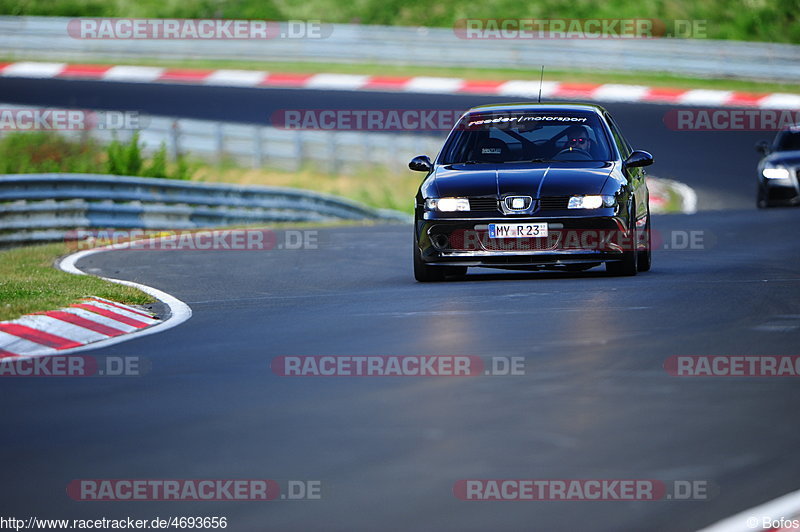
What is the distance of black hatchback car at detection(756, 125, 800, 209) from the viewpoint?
80.9ft

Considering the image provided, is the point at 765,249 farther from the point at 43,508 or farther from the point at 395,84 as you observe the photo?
the point at 395,84

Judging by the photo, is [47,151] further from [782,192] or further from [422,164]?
[422,164]

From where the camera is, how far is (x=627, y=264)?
44.4ft

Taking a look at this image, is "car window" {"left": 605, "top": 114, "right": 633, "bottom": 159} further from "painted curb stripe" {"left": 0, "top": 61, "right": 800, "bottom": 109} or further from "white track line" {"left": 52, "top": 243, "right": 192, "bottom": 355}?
"painted curb stripe" {"left": 0, "top": 61, "right": 800, "bottom": 109}

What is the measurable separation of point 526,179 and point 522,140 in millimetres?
1062

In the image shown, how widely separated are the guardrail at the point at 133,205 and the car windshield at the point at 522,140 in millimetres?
8369

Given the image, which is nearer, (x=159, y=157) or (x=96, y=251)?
(x=96, y=251)

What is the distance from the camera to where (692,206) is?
1134 inches

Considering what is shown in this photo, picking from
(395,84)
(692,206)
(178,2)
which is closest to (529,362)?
(692,206)

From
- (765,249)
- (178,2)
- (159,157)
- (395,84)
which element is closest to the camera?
(765,249)

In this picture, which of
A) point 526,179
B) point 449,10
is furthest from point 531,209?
point 449,10

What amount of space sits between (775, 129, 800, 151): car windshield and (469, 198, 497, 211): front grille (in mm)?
13091

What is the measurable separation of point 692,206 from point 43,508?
79.0ft

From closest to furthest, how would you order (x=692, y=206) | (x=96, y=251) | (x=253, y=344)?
(x=253, y=344)
(x=96, y=251)
(x=692, y=206)
